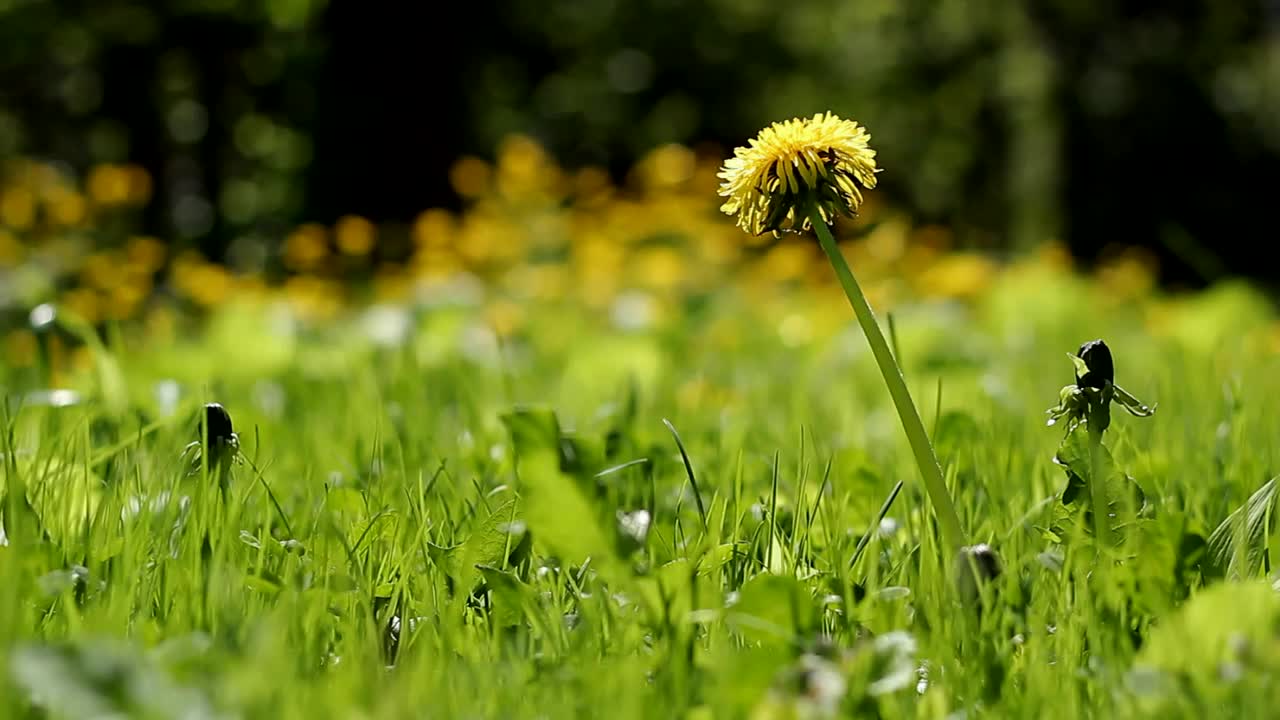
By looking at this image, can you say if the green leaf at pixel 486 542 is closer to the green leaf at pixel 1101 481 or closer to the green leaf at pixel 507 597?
the green leaf at pixel 507 597

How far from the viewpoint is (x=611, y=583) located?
1.01m

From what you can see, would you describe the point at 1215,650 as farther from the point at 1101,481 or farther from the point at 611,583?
the point at 611,583

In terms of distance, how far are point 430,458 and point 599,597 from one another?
769 millimetres

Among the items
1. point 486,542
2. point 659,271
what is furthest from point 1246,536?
→ point 659,271

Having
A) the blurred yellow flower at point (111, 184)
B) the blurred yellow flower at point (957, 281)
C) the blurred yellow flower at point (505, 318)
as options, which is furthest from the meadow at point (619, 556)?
the blurred yellow flower at point (111, 184)

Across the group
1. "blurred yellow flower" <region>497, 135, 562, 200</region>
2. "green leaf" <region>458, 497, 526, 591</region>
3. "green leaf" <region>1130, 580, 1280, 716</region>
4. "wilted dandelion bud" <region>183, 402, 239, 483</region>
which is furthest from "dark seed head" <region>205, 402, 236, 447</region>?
"blurred yellow flower" <region>497, 135, 562, 200</region>

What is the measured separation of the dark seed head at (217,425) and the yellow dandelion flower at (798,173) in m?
0.52

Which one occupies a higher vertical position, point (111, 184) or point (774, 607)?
point (111, 184)

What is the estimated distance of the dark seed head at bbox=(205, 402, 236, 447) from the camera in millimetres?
1180

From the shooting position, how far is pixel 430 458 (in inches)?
67.3

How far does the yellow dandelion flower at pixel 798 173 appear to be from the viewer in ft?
3.23

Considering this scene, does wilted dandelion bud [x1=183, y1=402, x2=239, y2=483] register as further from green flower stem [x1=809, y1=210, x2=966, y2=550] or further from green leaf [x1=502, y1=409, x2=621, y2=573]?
green flower stem [x1=809, y1=210, x2=966, y2=550]

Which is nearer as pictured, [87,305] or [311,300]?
[311,300]

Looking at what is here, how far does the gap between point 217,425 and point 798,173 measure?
1.93 ft
